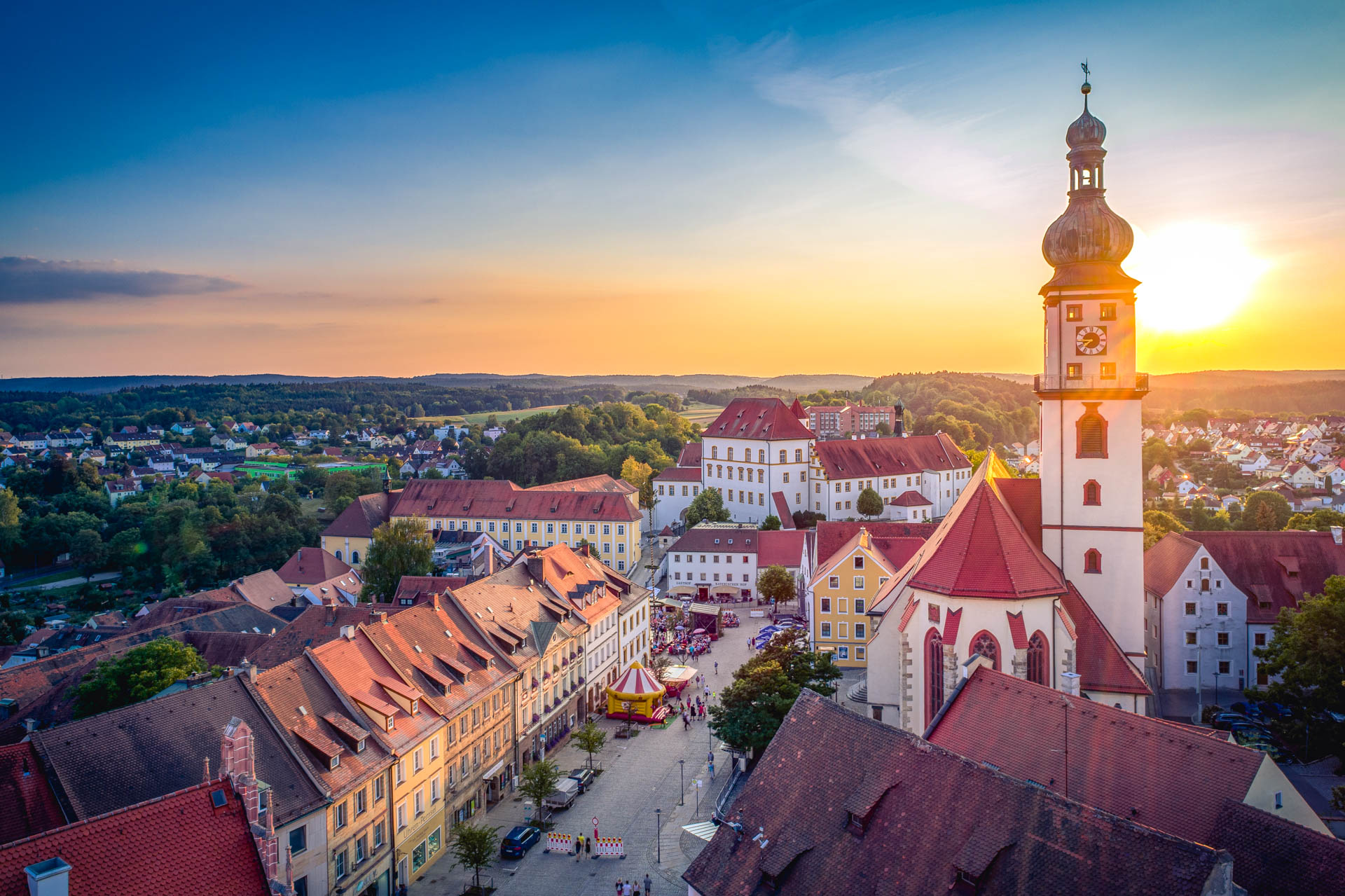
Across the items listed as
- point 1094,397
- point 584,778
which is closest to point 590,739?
point 584,778

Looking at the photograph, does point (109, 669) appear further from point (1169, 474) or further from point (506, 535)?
point (1169, 474)

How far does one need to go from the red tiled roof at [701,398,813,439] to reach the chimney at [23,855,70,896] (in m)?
85.0

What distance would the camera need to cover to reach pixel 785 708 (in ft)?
115

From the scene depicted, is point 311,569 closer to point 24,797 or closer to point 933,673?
point 24,797

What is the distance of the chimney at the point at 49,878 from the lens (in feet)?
48.9

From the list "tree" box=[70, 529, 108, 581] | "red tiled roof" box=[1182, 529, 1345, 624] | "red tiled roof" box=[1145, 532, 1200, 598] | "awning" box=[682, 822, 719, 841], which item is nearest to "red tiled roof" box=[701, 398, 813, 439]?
"red tiled roof" box=[1145, 532, 1200, 598]

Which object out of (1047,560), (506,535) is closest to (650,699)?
(1047,560)

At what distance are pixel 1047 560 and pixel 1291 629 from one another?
11.0 m

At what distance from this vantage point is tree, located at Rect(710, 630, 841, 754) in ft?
115

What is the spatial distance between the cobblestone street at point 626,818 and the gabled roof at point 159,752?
754cm

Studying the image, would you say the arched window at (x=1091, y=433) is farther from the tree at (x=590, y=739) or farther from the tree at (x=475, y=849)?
the tree at (x=475, y=849)

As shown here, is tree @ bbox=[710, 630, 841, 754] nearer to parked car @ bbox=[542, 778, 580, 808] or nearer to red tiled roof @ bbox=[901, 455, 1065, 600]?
parked car @ bbox=[542, 778, 580, 808]

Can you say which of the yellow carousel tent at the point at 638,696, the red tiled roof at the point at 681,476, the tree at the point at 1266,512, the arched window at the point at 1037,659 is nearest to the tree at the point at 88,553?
the red tiled roof at the point at 681,476

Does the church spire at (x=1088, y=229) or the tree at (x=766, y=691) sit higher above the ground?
the church spire at (x=1088, y=229)
